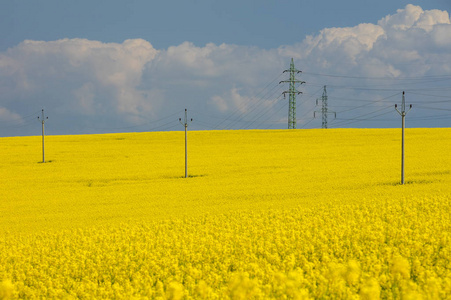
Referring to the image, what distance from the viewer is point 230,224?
1491cm

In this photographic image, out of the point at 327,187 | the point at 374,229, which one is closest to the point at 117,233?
the point at 374,229

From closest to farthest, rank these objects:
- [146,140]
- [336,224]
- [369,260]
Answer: [369,260] < [336,224] < [146,140]

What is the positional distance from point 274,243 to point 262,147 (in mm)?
40636

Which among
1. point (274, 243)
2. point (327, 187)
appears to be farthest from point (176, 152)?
point (274, 243)

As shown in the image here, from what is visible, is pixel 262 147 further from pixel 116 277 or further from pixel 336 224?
pixel 116 277

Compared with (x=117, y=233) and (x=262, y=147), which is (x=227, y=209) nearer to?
(x=117, y=233)

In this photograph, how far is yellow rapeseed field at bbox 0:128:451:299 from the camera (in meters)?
7.38

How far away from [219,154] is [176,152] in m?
5.47

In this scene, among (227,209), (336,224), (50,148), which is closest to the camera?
(336,224)

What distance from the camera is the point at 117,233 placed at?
14461mm

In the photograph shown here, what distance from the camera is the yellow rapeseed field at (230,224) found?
738 cm

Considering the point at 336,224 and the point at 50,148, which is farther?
the point at 50,148

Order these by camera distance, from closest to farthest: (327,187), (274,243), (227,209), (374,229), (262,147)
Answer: (274,243) → (374,229) → (227,209) → (327,187) → (262,147)

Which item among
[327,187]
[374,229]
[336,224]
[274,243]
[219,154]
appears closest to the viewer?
[274,243]
